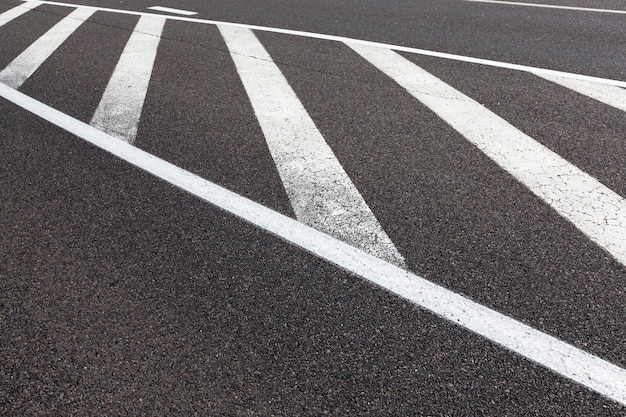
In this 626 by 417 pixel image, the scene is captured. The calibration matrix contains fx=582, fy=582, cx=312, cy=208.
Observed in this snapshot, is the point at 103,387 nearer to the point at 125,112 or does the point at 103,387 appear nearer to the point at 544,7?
the point at 125,112

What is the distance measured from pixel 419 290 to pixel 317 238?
61cm

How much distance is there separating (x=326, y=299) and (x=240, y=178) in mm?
1272

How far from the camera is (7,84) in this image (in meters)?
5.44

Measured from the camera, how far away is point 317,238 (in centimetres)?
289

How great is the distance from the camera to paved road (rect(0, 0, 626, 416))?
82.0 inches

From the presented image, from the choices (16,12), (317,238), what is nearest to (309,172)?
(317,238)

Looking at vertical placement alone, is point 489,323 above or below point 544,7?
below

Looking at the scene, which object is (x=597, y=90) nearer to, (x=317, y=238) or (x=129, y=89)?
(x=317, y=238)

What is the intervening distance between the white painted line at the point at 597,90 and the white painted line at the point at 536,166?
3.08 ft

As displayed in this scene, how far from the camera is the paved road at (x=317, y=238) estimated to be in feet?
6.84

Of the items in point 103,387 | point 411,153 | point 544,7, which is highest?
point 544,7

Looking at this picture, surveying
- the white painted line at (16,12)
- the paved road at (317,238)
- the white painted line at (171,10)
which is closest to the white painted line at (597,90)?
the paved road at (317,238)

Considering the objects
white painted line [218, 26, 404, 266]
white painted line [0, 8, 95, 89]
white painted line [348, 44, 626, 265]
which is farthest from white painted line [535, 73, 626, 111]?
white painted line [0, 8, 95, 89]

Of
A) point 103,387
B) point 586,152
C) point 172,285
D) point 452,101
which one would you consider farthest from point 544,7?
point 103,387
